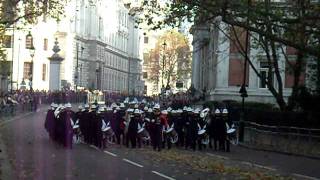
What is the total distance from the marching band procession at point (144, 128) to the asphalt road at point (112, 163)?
61 cm

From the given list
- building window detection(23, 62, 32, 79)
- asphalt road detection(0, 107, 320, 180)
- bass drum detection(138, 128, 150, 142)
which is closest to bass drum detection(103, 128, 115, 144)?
asphalt road detection(0, 107, 320, 180)

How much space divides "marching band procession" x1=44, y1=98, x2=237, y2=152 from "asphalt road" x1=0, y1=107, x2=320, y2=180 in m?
0.61

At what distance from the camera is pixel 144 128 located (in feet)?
90.1

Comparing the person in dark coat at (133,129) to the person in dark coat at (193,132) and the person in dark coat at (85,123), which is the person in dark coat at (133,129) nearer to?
the person in dark coat at (85,123)

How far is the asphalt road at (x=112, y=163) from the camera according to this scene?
1666 cm

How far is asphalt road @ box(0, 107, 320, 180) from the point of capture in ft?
54.6

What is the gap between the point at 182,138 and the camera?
93.0ft

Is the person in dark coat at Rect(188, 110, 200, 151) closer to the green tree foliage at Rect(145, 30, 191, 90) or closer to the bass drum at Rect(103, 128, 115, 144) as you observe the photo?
the bass drum at Rect(103, 128, 115, 144)

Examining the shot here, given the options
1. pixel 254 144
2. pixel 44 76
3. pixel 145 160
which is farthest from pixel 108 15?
pixel 145 160

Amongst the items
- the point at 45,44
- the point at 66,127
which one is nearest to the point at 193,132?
the point at 66,127

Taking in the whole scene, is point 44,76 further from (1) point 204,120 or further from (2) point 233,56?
(1) point 204,120

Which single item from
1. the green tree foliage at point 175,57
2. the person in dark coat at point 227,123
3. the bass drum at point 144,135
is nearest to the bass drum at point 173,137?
the bass drum at point 144,135

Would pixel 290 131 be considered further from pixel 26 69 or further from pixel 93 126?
pixel 26 69

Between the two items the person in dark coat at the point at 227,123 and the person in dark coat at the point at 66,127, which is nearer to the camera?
the person in dark coat at the point at 66,127
